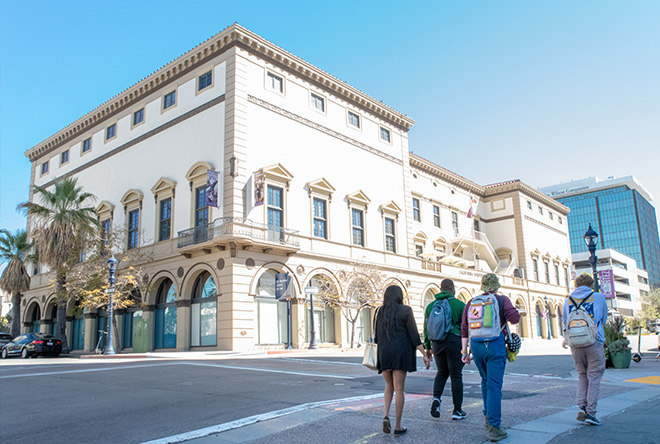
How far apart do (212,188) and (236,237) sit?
3.22 metres

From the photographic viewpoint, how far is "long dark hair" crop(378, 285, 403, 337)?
6.59 m

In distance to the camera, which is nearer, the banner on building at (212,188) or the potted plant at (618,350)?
the potted plant at (618,350)

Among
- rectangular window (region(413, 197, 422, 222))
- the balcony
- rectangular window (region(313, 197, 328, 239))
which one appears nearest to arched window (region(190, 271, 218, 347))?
the balcony

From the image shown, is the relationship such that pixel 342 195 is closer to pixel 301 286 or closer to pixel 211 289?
pixel 301 286

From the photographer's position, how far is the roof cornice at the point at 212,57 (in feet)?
95.0

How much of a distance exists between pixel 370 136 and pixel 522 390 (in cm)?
2848

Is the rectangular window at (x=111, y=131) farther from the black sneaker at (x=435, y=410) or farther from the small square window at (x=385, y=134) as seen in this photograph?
the black sneaker at (x=435, y=410)

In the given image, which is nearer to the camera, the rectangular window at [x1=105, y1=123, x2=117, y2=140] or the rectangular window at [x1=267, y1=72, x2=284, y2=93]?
the rectangular window at [x1=267, y1=72, x2=284, y2=93]

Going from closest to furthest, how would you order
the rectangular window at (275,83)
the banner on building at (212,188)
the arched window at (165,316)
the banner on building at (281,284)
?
the banner on building at (212,188) < the banner on building at (281,284) < the arched window at (165,316) < the rectangular window at (275,83)

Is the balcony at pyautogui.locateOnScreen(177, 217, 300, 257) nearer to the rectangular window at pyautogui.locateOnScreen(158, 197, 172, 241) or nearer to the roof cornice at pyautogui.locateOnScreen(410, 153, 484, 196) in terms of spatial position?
the rectangular window at pyautogui.locateOnScreen(158, 197, 172, 241)

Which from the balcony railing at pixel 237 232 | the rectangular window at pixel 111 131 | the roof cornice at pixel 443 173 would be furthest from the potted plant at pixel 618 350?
the rectangular window at pixel 111 131

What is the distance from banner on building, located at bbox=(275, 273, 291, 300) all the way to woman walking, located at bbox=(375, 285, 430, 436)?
824 inches

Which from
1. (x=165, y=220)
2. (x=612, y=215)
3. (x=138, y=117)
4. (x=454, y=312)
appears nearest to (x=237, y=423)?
(x=454, y=312)

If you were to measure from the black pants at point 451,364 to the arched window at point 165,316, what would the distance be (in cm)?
2442
